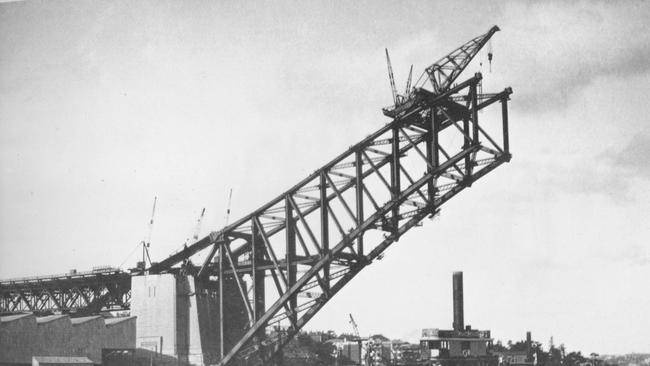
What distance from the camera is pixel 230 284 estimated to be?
3894 centimetres

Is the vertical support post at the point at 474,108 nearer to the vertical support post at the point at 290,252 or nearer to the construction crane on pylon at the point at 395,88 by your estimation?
the construction crane on pylon at the point at 395,88

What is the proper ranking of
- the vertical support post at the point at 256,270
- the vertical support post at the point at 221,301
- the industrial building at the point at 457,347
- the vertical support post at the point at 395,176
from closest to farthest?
the vertical support post at the point at 395,176 < the vertical support post at the point at 256,270 < the vertical support post at the point at 221,301 < the industrial building at the point at 457,347

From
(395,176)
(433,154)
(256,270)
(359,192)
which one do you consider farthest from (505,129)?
(256,270)

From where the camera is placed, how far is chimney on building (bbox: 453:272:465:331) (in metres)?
68.5

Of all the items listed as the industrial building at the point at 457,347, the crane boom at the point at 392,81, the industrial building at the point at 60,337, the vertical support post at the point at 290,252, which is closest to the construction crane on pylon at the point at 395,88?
the crane boom at the point at 392,81

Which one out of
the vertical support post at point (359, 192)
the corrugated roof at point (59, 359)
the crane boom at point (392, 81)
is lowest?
the corrugated roof at point (59, 359)

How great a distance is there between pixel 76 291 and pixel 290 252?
29.6 meters

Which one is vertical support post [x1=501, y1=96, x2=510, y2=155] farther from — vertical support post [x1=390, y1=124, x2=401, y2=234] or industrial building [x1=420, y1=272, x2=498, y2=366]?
industrial building [x1=420, y1=272, x2=498, y2=366]

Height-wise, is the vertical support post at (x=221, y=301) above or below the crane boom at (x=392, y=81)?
below

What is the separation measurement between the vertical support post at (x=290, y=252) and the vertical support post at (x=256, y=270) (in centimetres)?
211

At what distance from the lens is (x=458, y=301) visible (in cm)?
6906

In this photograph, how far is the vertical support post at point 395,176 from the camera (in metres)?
31.3

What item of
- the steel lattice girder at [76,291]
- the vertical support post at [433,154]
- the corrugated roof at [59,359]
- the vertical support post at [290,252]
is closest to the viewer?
the vertical support post at [433,154]

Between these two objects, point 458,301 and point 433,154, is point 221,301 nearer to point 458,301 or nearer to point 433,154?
point 433,154
